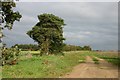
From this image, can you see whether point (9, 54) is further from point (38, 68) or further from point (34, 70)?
point (38, 68)

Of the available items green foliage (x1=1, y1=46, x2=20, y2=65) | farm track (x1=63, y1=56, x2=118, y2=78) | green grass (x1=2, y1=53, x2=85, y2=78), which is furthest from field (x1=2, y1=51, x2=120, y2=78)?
green foliage (x1=1, y1=46, x2=20, y2=65)

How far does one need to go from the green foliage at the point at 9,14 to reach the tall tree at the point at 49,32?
3921 cm

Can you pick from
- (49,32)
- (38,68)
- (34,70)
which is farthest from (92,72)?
(49,32)

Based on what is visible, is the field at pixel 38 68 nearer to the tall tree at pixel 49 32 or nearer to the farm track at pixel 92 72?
the farm track at pixel 92 72

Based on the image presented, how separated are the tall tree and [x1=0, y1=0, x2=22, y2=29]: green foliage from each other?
3921 cm

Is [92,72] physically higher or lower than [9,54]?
lower

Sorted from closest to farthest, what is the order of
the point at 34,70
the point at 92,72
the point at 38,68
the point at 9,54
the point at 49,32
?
the point at 9,54 → the point at 34,70 → the point at 92,72 → the point at 38,68 → the point at 49,32

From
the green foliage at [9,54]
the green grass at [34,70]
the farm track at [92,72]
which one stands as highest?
the green foliage at [9,54]

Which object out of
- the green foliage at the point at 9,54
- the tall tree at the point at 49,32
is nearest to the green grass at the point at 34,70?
the green foliage at the point at 9,54

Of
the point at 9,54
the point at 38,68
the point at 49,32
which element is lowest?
the point at 38,68

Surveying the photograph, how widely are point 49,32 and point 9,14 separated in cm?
4145

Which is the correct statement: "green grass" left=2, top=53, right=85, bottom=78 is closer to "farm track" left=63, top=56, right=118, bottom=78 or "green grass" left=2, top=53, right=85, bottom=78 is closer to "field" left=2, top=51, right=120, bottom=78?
"field" left=2, top=51, right=120, bottom=78

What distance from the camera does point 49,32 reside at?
66938mm

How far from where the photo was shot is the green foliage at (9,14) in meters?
24.3
